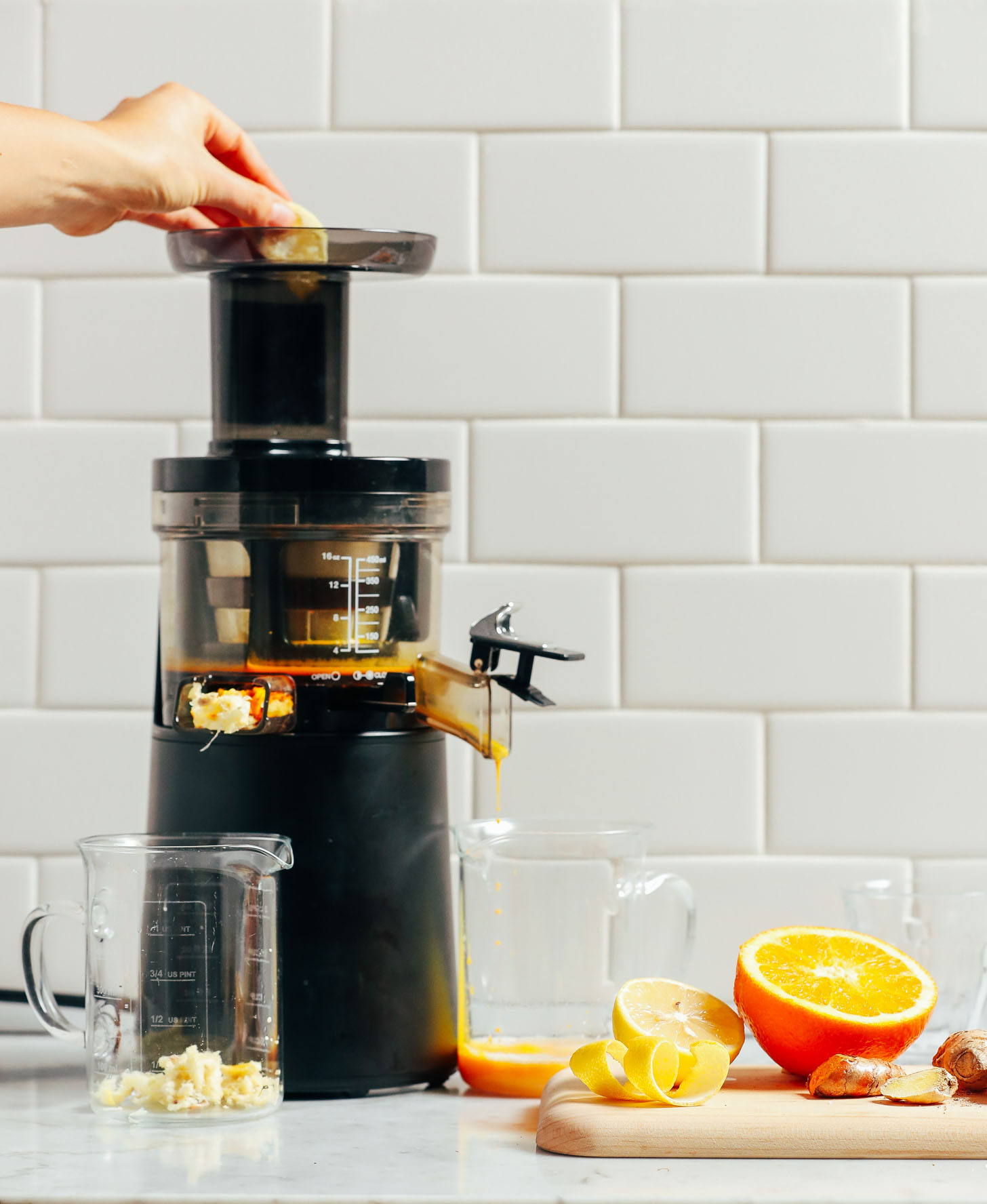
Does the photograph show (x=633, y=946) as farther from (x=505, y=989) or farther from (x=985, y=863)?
(x=985, y=863)

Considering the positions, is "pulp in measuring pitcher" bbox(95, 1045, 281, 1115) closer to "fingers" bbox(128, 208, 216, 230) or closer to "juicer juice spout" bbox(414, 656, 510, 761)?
"juicer juice spout" bbox(414, 656, 510, 761)

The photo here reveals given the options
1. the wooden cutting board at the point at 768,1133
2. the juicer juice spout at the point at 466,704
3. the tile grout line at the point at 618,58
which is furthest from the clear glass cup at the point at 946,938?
the tile grout line at the point at 618,58

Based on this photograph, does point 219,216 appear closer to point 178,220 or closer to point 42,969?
point 178,220

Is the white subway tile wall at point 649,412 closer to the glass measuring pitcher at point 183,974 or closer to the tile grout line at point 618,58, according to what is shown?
the tile grout line at point 618,58

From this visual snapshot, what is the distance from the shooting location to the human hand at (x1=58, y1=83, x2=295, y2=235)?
804 mm

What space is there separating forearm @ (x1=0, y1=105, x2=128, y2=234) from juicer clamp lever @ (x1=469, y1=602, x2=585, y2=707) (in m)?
0.33

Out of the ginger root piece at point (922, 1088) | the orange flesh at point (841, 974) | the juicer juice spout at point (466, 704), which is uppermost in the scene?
the juicer juice spout at point (466, 704)

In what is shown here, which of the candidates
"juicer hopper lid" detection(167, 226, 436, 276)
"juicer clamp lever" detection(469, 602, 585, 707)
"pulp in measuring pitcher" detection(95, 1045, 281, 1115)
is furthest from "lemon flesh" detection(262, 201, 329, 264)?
"pulp in measuring pitcher" detection(95, 1045, 281, 1115)

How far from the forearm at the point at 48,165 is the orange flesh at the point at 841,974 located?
0.60 meters

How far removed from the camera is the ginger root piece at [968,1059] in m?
0.77

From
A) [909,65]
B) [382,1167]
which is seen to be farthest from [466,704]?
[909,65]

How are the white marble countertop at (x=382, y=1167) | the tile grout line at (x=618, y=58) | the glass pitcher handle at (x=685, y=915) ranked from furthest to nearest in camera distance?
the tile grout line at (x=618, y=58), the glass pitcher handle at (x=685, y=915), the white marble countertop at (x=382, y=1167)

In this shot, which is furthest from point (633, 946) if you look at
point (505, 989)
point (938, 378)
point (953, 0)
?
point (953, 0)

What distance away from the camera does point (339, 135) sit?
1.08 metres
